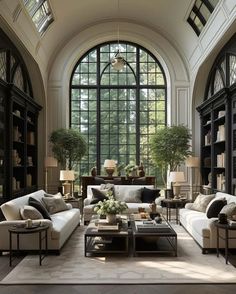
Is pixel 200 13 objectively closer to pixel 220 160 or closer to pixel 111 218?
pixel 220 160

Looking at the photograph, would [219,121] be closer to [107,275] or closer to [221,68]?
[221,68]

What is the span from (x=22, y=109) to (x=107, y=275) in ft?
18.8

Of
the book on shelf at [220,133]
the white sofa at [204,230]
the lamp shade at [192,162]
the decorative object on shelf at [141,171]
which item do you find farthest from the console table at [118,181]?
the white sofa at [204,230]

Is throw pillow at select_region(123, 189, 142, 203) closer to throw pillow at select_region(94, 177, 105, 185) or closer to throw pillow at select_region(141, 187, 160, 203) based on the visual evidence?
throw pillow at select_region(141, 187, 160, 203)

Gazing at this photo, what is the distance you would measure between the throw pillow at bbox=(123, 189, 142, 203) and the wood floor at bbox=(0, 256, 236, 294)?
4266 millimetres

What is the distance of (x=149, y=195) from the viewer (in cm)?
838

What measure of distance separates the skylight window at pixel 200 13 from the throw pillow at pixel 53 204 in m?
5.30

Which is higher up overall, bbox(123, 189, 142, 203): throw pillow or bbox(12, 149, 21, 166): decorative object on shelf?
bbox(12, 149, 21, 166): decorative object on shelf

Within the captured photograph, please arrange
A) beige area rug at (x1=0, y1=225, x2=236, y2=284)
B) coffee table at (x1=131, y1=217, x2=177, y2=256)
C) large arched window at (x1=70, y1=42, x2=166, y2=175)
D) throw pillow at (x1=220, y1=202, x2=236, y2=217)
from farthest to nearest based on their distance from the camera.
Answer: large arched window at (x1=70, y1=42, x2=166, y2=175), throw pillow at (x1=220, y1=202, x2=236, y2=217), coffee table at (x1=131, y1=217, x2=177, y2=256), beige area rug at (x1=0, y1=225, x2=236, y2=284)

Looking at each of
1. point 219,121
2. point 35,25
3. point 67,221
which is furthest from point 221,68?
point 67,221

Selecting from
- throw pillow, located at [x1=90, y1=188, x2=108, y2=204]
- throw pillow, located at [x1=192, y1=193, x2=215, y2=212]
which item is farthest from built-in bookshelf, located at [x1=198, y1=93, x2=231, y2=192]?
throw pillow, located at [x1=90, y1=188, x2=108, y2=204]

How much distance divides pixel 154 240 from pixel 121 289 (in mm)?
1975

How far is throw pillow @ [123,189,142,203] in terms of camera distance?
27.3 feet

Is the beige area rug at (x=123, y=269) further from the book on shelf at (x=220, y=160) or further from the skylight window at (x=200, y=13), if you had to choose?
the skylight window at (x=200, y=13)
